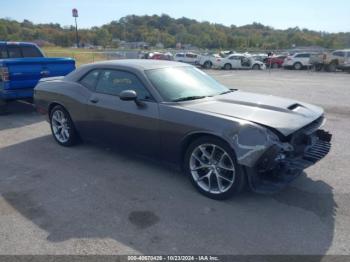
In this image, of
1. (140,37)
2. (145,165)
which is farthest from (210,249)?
(140,37)

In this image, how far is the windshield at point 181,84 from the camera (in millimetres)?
4344

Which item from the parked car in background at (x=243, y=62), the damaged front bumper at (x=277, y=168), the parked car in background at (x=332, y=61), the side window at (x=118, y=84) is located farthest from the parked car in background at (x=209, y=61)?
the damaged front bumper at (x=277, y=168)

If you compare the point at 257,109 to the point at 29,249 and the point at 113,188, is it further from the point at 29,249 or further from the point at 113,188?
the point at 29,249

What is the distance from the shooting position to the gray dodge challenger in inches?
140

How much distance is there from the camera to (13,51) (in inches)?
381

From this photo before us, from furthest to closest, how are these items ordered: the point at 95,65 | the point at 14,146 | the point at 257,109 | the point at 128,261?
the point at 14,146 < the point at 95,65 < the point at 257,109 < the point at 128,261

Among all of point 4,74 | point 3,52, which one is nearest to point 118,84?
point 4,74

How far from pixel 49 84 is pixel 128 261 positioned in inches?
165

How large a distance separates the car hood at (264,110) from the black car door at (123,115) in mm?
563

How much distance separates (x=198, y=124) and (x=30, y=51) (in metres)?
8.12

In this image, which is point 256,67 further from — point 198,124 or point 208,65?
point 198,124

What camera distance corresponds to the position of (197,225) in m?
3.37

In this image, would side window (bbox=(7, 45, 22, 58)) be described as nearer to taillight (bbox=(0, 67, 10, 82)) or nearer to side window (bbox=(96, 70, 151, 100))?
taillight (bbox=(0, 67, 10, 82))

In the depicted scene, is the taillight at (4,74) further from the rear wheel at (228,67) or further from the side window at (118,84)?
the rear wheel at (228,67)
